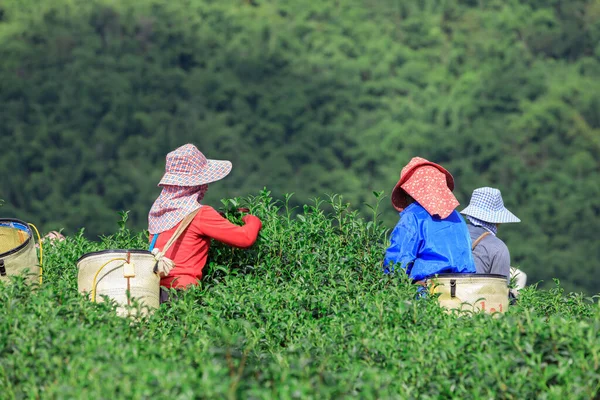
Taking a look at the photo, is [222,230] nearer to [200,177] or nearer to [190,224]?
[190,224]

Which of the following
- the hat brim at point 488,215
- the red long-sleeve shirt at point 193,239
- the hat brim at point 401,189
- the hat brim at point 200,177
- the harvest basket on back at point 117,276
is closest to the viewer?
the harvest basket on back at point 117,276

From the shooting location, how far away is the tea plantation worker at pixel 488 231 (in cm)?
645

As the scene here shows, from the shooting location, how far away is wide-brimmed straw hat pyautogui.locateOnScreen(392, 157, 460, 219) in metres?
6.05

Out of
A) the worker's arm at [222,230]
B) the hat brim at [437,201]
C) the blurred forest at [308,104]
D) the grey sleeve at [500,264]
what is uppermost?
the hat brim at [437,201]

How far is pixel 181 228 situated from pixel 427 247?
1395 millimetres

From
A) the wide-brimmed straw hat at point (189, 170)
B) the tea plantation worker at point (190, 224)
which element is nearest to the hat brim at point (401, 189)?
the tea plantation worker at point (190, 224)

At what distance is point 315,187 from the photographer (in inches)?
1229

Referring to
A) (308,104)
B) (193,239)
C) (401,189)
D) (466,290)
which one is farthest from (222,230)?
(308,104)

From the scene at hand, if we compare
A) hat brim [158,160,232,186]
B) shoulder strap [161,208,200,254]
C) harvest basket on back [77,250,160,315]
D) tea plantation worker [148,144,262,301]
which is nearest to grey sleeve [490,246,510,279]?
tea plantation worker [148,144,262,301]

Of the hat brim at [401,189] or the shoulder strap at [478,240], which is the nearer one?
the hat brim at [401,189]

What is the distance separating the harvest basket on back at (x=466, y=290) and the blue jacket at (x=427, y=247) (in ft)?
0.73

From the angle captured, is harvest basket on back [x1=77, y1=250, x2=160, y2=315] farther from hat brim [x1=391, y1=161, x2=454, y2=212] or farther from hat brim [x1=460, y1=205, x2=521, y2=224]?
hat brim [x1=460, y1=205, x2=521, y2=224]

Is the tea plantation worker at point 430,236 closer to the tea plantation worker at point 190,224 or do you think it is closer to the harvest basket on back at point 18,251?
the tea plantation worker at point 190,224

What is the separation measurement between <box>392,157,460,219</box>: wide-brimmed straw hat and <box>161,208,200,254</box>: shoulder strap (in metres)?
1.28
